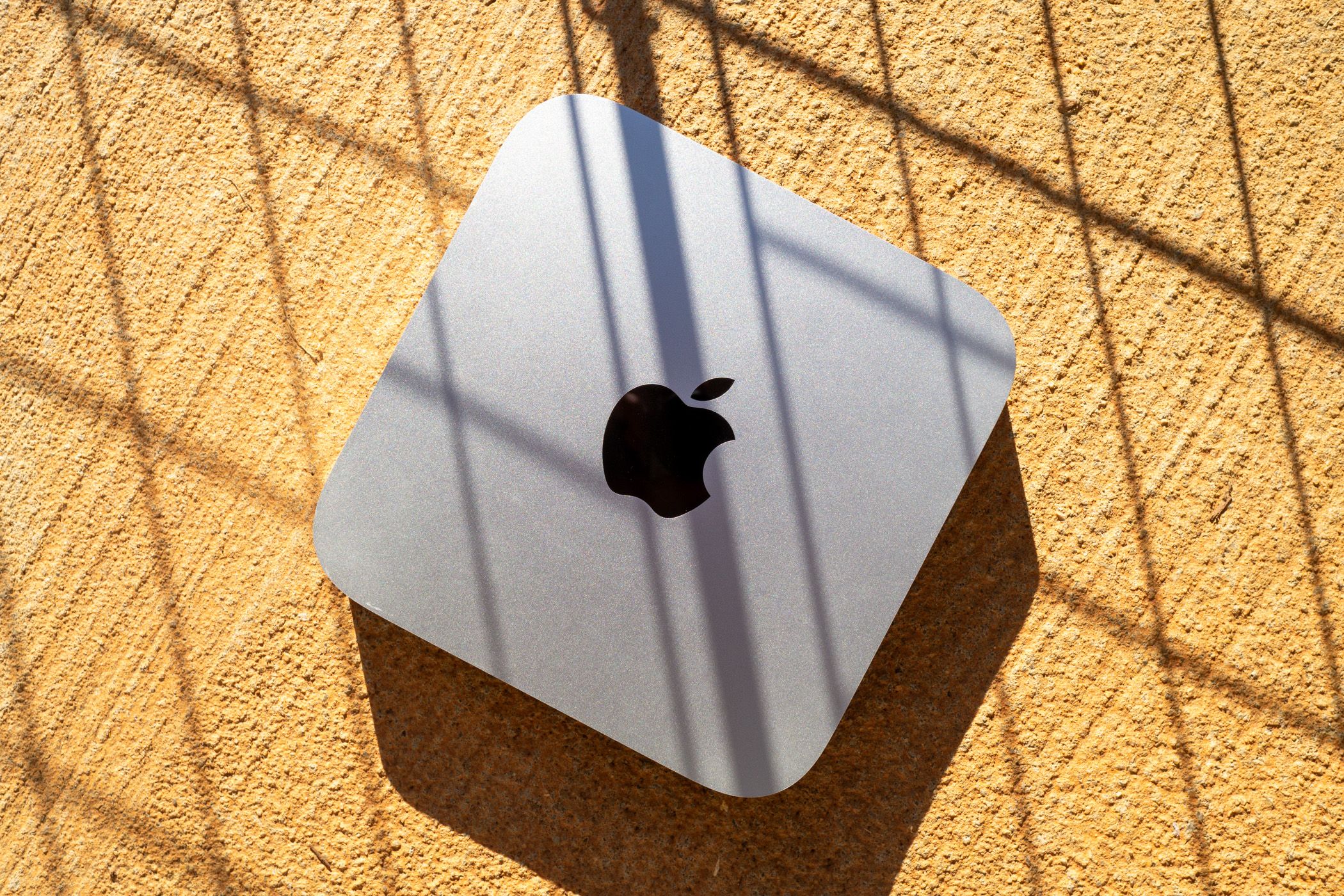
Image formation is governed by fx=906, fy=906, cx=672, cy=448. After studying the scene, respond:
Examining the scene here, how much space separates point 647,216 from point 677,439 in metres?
0.28

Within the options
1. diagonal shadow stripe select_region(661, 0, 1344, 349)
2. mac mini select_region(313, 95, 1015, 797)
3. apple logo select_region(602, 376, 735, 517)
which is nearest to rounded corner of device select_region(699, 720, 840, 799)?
mac mini select_region(313, 95, 1015, 797)

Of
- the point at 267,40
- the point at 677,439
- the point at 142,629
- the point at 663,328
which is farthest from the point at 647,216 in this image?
the point at 142,629

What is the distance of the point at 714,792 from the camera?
1.18 metres

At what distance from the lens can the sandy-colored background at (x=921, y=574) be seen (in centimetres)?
118

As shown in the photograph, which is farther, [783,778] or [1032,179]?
[1032,179]

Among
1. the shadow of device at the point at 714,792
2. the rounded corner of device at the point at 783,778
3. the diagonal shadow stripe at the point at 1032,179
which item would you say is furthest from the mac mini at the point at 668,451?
the diagonal shadow stripe at the point at 1032,179

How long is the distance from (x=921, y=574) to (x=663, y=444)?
401mm

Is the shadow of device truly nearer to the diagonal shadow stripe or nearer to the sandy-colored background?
the sandy-colored background

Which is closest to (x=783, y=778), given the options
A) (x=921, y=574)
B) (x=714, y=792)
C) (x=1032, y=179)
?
(x=714, y=792)

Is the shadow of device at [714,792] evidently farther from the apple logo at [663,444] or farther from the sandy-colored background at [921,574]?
the apple logo at [663,444]

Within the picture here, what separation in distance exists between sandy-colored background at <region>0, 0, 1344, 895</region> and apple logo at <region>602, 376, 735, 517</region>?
34 cm

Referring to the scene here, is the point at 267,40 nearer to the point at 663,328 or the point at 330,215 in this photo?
the point at 330,215

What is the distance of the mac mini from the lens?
42.9 inches

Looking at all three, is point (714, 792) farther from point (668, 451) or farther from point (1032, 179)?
point (1032, 179)
